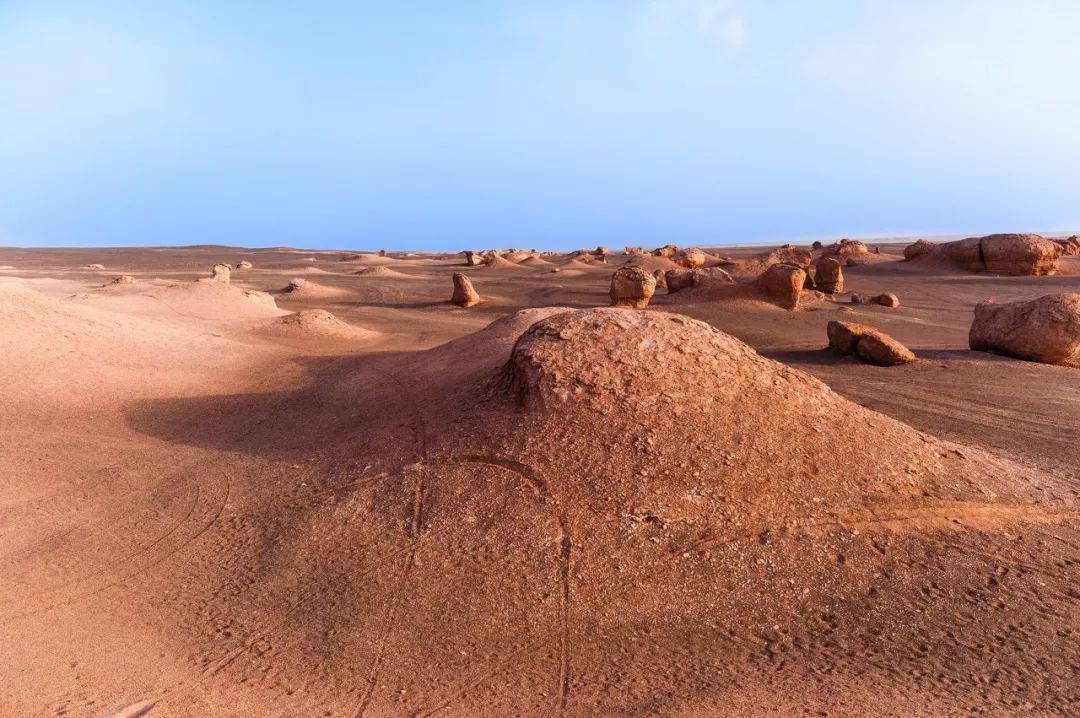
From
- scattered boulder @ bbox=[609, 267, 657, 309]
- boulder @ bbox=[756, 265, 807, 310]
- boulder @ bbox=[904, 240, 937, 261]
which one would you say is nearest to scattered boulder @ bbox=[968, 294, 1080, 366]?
boulder @ bbox=[756, 265, 807, 310]

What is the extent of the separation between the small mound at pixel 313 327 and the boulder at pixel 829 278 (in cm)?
1067

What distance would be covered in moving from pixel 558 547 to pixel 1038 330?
27.2 ft

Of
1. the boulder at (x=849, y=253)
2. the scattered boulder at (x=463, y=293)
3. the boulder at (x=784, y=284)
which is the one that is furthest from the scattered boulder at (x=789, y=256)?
the scattered boulder at (x=463, y=293)

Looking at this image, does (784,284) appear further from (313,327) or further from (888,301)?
(313,327)

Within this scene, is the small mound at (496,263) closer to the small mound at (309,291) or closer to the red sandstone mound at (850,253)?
the small mound at (309,291)

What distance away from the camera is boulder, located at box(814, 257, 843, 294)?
57.7 feet

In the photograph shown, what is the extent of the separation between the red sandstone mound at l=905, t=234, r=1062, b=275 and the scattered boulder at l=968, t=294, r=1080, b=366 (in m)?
13.3

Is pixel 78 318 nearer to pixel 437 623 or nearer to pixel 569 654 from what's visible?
pixel 437 623

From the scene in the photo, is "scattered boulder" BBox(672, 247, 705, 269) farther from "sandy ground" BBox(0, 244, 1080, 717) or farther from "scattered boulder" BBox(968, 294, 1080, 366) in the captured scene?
"sandy ground" BBox(0, 244, 1080, 717)

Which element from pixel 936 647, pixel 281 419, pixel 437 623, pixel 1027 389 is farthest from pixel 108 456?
pixel 1027 389

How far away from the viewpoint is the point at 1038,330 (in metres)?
9.38

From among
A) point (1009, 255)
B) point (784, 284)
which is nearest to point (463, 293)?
point (784, 284)

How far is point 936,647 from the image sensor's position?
3.39 meters

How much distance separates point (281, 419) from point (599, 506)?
13.1 feet
